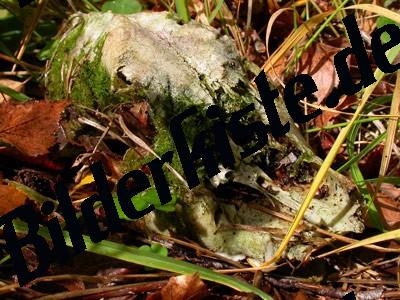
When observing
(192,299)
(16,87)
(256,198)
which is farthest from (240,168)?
(16,87)

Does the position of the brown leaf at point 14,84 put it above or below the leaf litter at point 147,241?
above

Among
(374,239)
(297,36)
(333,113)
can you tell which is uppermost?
(297,36)

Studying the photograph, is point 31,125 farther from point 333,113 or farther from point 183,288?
point 333,113

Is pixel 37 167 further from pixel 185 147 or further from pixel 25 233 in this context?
pixel 185 147

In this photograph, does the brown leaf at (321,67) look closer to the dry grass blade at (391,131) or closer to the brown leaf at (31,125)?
the dry grass blade at (391,131)

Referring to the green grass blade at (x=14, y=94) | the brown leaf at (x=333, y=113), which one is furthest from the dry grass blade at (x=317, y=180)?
the green grass blade at (x=14, y=94)

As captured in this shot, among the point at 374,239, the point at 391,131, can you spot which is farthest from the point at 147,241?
the point at 391,131

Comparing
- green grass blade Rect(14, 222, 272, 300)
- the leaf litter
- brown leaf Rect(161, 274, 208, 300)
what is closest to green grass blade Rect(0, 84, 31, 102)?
the leaf litter
